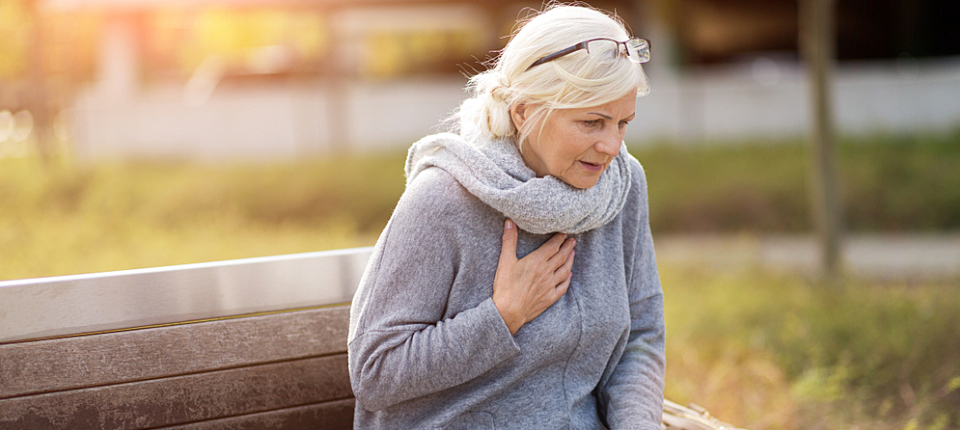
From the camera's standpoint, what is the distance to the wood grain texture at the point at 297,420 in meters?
1.75

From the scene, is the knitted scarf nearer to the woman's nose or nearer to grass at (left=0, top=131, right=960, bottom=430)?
the woman's nose

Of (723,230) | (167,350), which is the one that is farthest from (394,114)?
(167,350)

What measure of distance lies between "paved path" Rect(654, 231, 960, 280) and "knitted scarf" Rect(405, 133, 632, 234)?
3947 mm

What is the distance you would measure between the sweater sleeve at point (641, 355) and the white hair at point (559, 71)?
332 mm

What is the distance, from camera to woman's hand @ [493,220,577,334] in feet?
5.18

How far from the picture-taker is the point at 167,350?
1.67 m

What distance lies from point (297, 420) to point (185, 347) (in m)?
0.30

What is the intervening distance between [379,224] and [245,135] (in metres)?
5.08

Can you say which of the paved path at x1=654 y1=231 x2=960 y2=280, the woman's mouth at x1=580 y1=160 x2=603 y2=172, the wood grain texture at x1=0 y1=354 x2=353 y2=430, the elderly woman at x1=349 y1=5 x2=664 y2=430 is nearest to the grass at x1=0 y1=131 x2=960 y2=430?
the paved path at x1=654 y1=231 x2=960 y2=280

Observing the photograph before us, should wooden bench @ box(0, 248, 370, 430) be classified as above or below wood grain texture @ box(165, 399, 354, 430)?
above

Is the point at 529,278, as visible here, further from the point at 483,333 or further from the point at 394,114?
the point at 394,114

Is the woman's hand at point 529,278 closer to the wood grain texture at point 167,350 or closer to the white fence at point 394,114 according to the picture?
the wood grain texture at point 167,350

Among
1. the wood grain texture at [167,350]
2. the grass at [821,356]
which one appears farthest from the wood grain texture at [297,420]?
the grass at [821,356]

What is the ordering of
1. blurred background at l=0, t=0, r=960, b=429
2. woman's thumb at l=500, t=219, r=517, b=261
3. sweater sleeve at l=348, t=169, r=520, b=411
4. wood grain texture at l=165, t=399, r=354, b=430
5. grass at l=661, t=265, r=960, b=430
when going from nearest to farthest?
sweater sleeve at l=348, t=169, r=520, b=411, woman's thumb at l=500, t=219, r=517, b=261, wood grain texture at l=165, t=399, r=354, b=430, grass at l=661, t=265, r=960, b=430, blurred background at l=0, t=0, r=960, b=429
